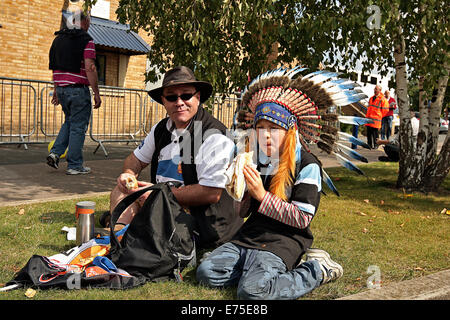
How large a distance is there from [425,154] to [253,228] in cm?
526

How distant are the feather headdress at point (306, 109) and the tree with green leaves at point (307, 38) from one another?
2.15 metres

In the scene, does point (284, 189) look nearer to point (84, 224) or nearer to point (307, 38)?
point (84, 224)

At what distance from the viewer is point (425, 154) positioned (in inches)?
309

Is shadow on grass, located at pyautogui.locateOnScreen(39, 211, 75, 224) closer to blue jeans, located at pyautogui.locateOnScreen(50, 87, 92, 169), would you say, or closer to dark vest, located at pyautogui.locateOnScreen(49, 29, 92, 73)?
blue jeans, located at pyautogui.locateOnScreen(50, 87, 92, 169)

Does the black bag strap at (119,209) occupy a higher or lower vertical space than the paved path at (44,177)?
higher

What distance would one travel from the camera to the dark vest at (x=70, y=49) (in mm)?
7586

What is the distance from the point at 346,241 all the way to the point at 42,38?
12.4 meters

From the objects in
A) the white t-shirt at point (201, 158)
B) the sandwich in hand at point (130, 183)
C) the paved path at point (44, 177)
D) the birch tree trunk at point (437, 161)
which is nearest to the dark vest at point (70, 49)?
the paved path at point (44, 177)

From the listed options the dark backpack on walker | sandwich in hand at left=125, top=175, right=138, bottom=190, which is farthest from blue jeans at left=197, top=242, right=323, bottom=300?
sandwich in hand at left=125, top=175, right=138, bottom=190

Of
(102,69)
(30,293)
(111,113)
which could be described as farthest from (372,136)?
(30,293)

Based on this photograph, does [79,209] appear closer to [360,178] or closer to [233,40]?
[233,40]

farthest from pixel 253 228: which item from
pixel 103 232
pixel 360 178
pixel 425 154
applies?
pixel 360 178

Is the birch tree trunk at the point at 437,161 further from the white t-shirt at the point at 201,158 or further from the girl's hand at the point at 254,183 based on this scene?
the girl's hand at the point at 254,183

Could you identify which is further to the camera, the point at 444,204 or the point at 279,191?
the point at 444,204
